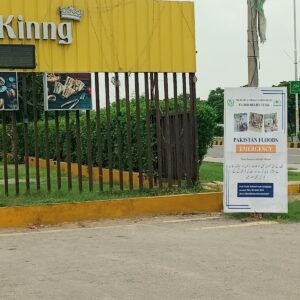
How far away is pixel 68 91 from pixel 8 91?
103cm

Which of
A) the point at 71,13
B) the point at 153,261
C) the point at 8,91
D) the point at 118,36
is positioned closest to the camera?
the point at 153,261

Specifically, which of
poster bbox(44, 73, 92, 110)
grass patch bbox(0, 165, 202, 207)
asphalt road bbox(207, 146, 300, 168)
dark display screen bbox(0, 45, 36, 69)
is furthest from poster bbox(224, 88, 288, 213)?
asphalt road bbox(207, 146, 300, 168)

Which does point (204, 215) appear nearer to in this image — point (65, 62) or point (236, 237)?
point (236, 237)

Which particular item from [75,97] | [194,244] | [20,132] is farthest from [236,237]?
[20,132]

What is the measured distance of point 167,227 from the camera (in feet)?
27.4

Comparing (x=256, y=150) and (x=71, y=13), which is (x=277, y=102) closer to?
(x=256, y=150)

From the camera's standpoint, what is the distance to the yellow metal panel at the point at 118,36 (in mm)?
9727

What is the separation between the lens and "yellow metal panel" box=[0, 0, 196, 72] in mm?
9727

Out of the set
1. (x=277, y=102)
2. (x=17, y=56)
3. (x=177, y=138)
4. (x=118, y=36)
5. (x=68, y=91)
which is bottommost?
(x=177, y=138)

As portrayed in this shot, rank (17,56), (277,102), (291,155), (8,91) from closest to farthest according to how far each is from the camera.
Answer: (277,102)
(17,56)
(8,91)
(291,155)

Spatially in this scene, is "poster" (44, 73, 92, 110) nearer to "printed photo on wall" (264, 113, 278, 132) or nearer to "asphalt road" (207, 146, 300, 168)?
"printed photo on wall" (264, 113, 278, 132)

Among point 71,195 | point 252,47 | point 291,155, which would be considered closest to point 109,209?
point 71,195

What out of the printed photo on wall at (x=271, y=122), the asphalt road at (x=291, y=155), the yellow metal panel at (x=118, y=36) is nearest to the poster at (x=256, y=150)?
the printed photo on wall at (x=271, y=122)

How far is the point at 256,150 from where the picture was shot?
8.75 meters
